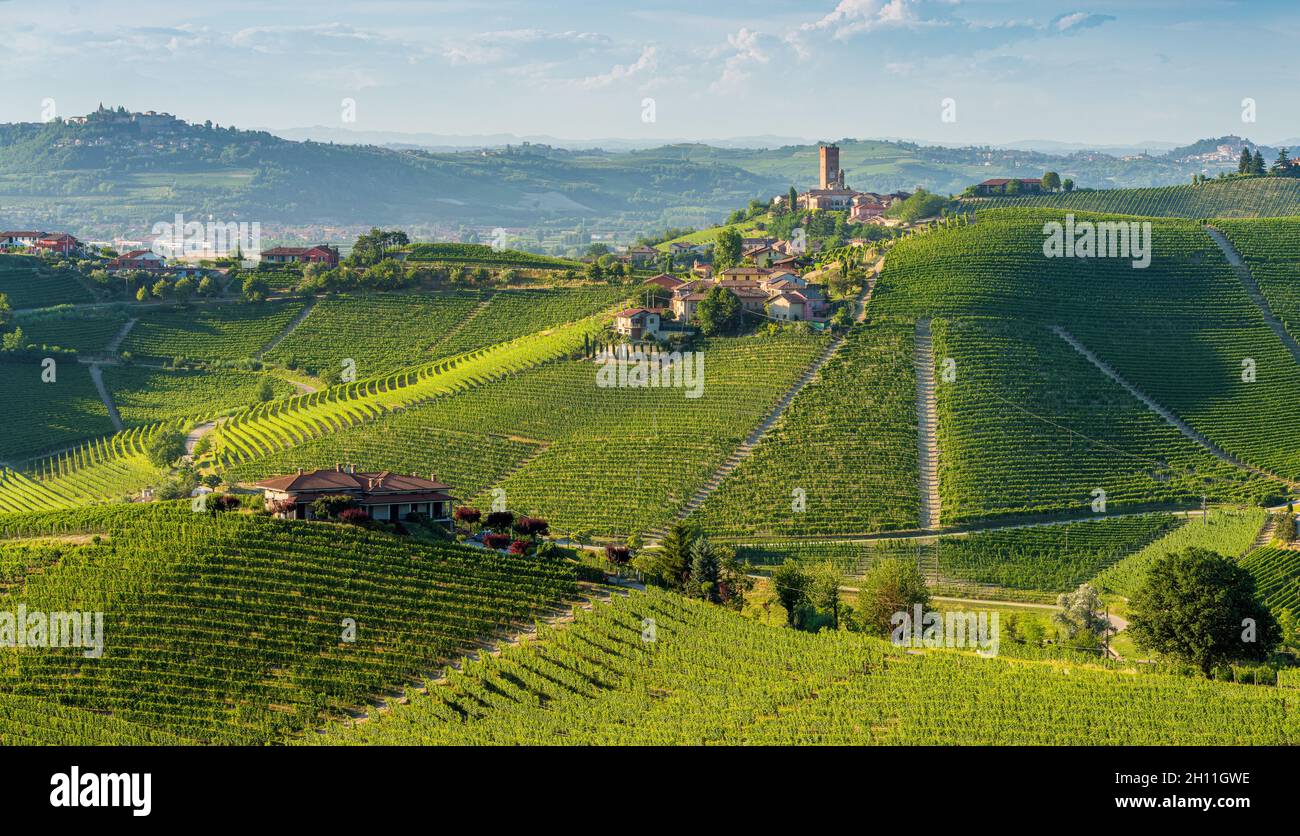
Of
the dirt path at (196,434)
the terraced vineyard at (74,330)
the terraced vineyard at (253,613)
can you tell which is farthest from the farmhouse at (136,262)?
the terraced vineyard at (253,613)

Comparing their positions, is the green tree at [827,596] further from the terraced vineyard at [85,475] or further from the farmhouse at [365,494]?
the terraced vineyard at [85,475]

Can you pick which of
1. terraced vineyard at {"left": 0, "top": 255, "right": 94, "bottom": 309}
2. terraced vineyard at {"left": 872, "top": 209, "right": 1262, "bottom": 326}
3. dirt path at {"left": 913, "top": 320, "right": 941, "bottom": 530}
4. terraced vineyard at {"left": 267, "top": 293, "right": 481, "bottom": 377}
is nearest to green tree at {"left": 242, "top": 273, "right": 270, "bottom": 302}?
terraced vineyard at {"left": 267, "top": 293, "right": 481, "bottom": 377}

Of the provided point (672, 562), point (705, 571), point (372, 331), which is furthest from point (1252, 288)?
point (372, 331)

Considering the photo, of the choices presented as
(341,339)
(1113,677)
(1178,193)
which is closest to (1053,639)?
(1113,677)

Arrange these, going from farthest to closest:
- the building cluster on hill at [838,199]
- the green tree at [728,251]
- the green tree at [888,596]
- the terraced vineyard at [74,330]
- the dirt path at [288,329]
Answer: the building cluster on hill at [838,199]
the green tree at [728,251]
the dirt path at [288,329]
the terraced vineyard at [74,330]
the green tree at [888,596]

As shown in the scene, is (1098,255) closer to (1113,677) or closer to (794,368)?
(794,368)
